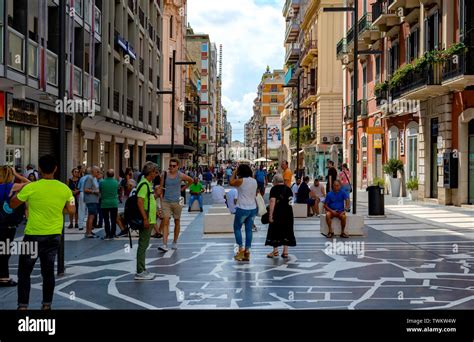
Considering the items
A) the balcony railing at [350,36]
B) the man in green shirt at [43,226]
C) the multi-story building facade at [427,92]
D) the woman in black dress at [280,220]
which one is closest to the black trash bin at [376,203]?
the multi-story building facade at [427,92]

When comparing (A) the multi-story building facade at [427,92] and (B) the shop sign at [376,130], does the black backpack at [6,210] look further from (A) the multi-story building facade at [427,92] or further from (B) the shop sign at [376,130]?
(B) the shop sign at [376,130]

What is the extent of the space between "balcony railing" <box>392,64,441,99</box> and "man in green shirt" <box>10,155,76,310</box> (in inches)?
765

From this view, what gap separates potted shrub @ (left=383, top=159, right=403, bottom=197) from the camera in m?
30.9

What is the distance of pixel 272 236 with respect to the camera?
38.7ft

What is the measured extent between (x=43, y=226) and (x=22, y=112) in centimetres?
1477

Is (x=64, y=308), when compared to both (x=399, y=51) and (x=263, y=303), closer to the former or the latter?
(x=263, y=303)

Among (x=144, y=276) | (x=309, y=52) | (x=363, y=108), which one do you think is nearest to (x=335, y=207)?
(x=144, y=276)

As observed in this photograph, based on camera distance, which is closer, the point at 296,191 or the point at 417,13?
the point at 296,191

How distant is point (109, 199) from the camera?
591 inches

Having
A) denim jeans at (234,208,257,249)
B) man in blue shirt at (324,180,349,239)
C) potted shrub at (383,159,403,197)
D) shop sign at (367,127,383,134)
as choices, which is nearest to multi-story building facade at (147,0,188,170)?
shop sign at (367,127,383,134)

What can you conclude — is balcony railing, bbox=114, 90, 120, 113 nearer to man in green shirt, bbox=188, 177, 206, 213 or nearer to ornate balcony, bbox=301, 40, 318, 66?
man in green shirt, bbox=188, 177, 206, 213

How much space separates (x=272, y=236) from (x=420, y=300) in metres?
4.09

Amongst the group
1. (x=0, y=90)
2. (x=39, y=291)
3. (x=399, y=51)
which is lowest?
(x=39, y=291)
